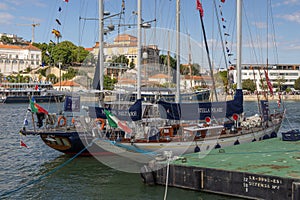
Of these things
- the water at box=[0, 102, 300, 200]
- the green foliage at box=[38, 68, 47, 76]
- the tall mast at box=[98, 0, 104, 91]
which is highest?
the green foliage at box=[38, 68, 47, 76]

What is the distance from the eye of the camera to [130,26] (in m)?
34.2

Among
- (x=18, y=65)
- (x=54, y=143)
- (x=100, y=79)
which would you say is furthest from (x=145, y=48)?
(x=18, y=65)

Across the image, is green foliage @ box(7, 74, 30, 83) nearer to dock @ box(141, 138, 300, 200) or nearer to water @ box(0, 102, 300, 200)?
water @ box(0, 102, 300, 200)

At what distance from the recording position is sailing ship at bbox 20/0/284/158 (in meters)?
24.7

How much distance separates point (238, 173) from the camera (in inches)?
714

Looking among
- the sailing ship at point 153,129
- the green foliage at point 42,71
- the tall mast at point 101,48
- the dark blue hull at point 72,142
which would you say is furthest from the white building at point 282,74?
the dark blue hull at point 72,142

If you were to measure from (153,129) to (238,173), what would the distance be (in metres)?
9.84

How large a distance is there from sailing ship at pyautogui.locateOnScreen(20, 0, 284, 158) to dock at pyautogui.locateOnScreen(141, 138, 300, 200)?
2.61 m

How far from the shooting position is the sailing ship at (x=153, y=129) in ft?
80.9

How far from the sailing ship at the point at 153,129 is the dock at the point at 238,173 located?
103 inches

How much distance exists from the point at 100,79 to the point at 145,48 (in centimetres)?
863

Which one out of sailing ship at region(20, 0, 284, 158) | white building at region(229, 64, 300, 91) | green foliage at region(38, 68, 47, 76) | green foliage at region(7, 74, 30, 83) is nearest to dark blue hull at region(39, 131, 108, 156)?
sailing ship at region(20, 0, 284, 158)

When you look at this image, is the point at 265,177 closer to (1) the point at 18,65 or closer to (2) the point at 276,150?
(2) the point at 276,150

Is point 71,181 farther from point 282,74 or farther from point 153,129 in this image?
point 282,74
